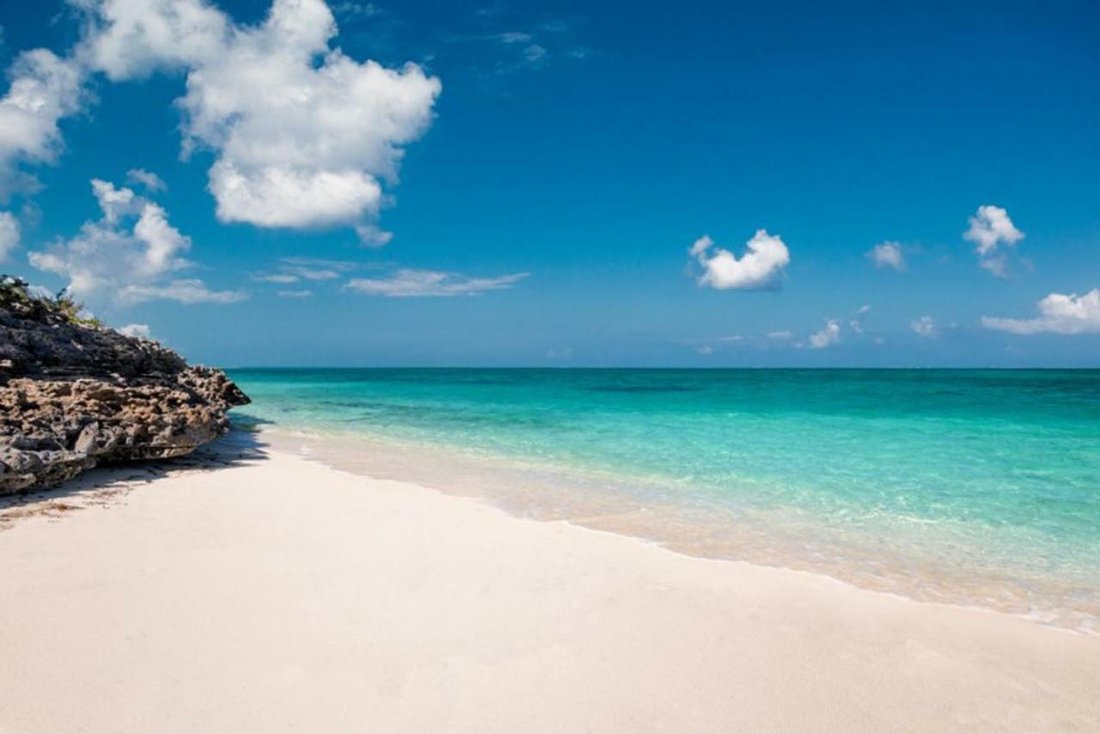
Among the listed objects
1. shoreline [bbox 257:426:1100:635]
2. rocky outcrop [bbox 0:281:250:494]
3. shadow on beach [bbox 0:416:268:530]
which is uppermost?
rocky outcrop [bbox 0:281:250:494]

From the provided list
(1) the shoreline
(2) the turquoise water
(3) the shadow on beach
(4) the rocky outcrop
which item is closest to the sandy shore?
(3) the shadow on beach

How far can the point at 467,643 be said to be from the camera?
3803 mm

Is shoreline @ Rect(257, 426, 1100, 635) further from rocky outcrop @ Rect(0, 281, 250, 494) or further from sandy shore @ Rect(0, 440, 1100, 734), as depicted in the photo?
rocky outcrop @ Rect(0, 281, 250, 494)

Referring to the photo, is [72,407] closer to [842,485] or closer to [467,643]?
[467,643]

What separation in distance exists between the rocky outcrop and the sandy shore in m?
1.24

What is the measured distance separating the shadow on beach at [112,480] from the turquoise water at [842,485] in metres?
3.14

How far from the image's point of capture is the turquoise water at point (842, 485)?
5.97m

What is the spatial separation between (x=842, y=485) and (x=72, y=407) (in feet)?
41.2

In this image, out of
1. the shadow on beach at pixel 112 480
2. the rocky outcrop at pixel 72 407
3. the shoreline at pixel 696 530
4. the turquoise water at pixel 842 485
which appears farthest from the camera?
the rocky outcrop at pixel 72 407

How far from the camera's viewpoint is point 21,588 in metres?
4.13

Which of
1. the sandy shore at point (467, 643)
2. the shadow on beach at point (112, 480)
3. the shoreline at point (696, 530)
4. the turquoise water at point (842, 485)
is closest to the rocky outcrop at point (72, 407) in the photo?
the shadow on beach at point (112, 480)

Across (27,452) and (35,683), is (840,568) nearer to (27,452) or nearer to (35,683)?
(35,683)

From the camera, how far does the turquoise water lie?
5969 millimetres

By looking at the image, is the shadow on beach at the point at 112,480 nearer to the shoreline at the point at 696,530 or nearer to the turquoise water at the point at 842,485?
the shoreline at the point at 696,530
